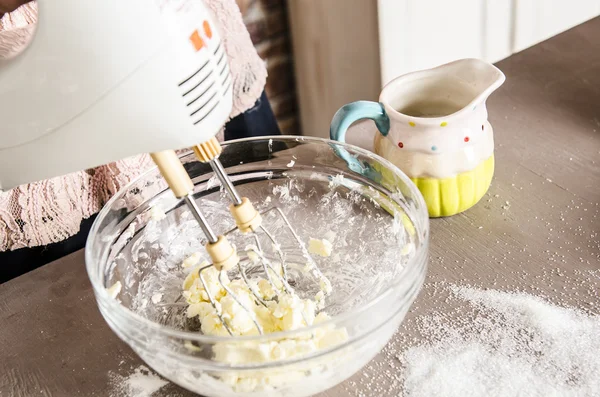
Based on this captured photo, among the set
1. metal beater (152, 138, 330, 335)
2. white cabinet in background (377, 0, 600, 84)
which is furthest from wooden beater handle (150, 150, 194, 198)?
white cabinet in background (377, 0, 600, 84)

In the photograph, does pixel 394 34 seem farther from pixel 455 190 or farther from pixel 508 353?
pixel 508 353

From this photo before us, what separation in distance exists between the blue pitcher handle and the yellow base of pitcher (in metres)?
0.06

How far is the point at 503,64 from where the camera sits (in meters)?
1.01

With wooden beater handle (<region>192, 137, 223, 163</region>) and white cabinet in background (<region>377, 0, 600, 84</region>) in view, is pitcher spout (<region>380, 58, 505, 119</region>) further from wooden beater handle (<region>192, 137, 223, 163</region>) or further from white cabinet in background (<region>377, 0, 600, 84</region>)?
white cabinet in background (<region>377, 0, 600, 84</region>)

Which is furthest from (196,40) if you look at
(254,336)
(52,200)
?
(52,200)

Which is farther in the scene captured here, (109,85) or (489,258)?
(489,258)

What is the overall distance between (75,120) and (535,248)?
17.8 inches

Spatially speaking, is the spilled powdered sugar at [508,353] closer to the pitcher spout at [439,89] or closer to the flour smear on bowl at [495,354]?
the flour smear on bowl at [495,354]

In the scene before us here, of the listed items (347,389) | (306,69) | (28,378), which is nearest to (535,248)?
(347,389)

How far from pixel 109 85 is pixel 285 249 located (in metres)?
0.32

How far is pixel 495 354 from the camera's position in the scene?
1.81ft

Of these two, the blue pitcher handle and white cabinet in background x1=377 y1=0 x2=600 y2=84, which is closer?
the blue pitcher handle

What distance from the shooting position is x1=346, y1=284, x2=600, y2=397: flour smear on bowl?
53 centimetres

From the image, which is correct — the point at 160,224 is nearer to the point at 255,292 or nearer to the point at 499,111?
the point at 255,292
